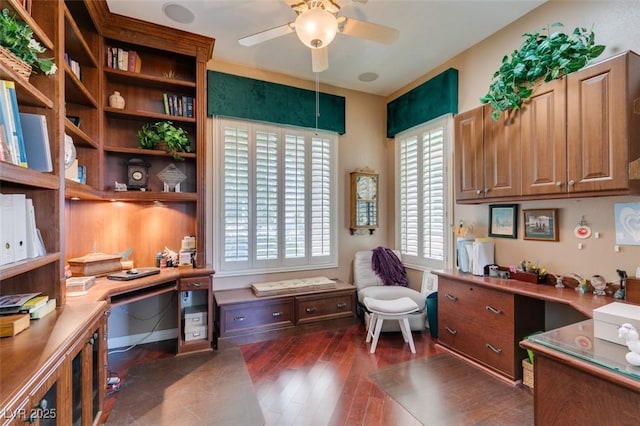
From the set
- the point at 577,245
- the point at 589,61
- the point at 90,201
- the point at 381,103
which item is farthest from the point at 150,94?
the point at 577,245

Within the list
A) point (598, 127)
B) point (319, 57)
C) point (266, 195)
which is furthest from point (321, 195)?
point (598, 127)

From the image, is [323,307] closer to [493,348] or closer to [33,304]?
[493,348]

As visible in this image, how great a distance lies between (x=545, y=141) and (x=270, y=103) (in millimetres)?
2869

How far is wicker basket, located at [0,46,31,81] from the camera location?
4.15 ft

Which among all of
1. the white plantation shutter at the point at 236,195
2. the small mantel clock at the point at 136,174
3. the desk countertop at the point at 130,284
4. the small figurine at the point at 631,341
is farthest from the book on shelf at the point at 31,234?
the small figurine at the point at 631,341

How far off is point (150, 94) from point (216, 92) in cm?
69

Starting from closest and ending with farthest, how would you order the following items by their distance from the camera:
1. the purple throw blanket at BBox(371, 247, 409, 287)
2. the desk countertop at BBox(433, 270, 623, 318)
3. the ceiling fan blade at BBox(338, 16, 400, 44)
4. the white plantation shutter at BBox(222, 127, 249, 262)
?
the desk countertop at BBox(433, 270, 623, 318) → the ceiling fan blade at BBox(338, 16, 400, 44) → the white plantation shutter at BBox(222, 127, 249, 262) → the purple throw blanket at BBox(371, 247, 409, 287)

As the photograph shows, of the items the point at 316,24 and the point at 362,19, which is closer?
the point at 316,24

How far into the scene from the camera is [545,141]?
7.25ft

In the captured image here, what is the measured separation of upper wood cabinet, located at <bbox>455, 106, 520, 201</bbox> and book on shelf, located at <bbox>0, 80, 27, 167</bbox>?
128 inches

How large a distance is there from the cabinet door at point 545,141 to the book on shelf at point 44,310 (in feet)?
10.9

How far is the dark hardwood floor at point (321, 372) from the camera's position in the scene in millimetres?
1979

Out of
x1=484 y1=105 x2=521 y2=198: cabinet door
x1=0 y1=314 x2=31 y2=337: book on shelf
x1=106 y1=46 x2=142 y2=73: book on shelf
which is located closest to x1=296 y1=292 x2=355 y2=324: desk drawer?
x1=484 y1=105 x2=521 y2=198: cabinet door

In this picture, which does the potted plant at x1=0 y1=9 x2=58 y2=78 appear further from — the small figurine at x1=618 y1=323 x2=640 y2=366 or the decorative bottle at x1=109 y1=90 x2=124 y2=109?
the small figurine at x1=618 y1=323 x2=640 y2=366
